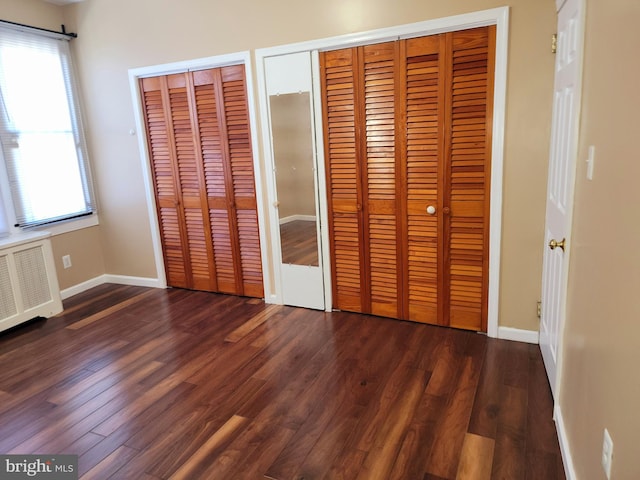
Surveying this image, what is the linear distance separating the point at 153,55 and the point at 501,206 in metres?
3.15

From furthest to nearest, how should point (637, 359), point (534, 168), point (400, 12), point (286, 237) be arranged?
point (286, 237), point (400, 12), point (534, 168), point (637, 359)

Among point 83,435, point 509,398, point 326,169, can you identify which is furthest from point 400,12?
point 83,435

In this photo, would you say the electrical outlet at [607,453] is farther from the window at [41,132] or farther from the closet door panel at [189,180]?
the window at [41,132]

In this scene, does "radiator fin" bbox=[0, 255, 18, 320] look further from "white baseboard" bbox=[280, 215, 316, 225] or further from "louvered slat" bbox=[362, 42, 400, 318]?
"louvered slat" bbox=[362, 42, 400, 318]

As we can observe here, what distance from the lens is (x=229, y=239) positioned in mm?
4008

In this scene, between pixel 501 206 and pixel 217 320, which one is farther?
pixel 217 320

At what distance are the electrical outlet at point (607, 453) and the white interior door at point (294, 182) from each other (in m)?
2.43

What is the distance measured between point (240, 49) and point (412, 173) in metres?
1.69

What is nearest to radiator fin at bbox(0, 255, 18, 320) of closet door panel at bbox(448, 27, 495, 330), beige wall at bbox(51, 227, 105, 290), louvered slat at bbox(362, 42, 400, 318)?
beige wall at bbox(51, 227, 105, 290)

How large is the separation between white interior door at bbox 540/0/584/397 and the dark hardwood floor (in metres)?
0.33

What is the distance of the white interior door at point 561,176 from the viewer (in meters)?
1.95

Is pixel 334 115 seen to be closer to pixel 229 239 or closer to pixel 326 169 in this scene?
pixel 326 169

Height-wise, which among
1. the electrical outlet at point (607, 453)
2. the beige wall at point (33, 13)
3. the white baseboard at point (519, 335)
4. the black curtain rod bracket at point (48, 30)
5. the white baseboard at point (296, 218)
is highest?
the beige wall at point (33, 13)

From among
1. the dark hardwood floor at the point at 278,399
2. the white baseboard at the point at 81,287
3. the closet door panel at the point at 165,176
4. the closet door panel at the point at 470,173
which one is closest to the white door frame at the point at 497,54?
the closet door panel at the point at 470,173
